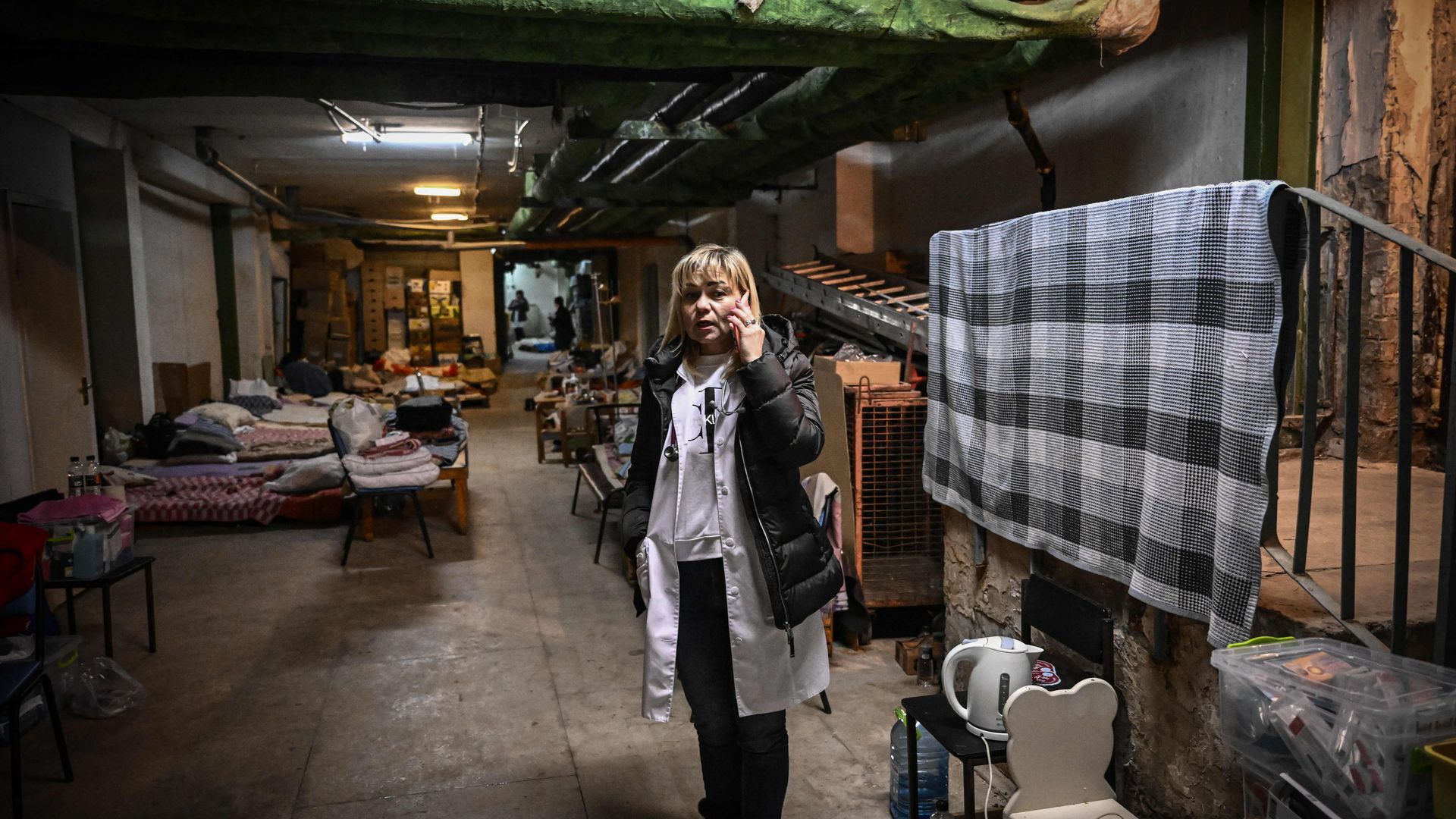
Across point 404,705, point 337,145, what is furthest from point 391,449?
point 337,145

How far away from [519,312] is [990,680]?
87.0 feet

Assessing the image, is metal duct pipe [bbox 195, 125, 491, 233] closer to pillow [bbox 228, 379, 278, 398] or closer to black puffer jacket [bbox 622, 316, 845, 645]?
pillow [bbox 228, 379, 278, 398]

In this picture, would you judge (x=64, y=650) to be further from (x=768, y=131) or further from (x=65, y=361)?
(x=768, y=131)

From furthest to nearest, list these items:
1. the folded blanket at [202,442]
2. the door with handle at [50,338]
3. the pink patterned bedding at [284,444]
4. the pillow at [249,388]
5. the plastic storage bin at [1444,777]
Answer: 1. the pillow at [249,388]
2. the pink patterned bedding at [284,444]
3. the folded blanket at [202,442]
4. the door with handle at [50,338]
5. the plastic storage bin at [1444,777]

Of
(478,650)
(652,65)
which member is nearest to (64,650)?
(478,650)

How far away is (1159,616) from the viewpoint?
2.46m

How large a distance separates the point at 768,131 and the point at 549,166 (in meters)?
2.60

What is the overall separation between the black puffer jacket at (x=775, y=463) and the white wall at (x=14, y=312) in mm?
4852

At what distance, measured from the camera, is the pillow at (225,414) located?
8.89 metres

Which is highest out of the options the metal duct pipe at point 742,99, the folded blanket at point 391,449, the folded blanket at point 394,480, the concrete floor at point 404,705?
the metal duct pipe at point 742,99

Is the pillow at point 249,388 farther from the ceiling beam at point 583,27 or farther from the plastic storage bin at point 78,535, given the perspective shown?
the ceiling beam at point 583,27

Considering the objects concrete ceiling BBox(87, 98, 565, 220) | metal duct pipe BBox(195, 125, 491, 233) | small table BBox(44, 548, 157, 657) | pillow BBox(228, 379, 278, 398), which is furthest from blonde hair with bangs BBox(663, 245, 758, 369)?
pillow BBox(228, 379, 278, 398)

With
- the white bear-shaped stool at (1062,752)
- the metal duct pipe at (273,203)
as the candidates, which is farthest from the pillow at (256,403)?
the white bear-shaped stool at (1062,752)

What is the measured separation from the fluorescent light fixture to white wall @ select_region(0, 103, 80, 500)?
7.74 feet
